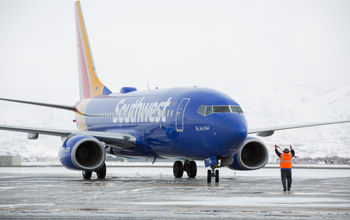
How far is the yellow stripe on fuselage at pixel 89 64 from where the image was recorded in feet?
104

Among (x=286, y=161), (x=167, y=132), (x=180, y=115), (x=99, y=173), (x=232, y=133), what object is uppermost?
(x=180, y=115)

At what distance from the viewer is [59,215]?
416 inches

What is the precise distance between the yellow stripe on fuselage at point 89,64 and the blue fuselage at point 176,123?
3.46m

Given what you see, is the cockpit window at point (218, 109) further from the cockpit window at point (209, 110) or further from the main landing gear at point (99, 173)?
the main landing gear at point (99, 173)

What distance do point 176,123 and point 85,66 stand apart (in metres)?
12.5

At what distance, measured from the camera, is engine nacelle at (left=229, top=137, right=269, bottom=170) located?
23047 millimetres

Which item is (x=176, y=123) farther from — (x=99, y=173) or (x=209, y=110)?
(x=99, y=173)

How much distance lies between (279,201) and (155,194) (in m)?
3.40

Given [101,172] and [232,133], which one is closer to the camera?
[232,133]

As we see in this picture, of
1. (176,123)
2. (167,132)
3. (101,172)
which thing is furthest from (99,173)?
(176,123)

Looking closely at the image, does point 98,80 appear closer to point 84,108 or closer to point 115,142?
point 84,108

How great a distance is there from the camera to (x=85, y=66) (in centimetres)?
3297

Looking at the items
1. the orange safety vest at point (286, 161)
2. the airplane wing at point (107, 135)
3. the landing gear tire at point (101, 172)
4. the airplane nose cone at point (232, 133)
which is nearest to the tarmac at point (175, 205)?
the orange safety vest at point (286, 161)

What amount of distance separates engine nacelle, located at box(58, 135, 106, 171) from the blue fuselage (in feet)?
4.97
